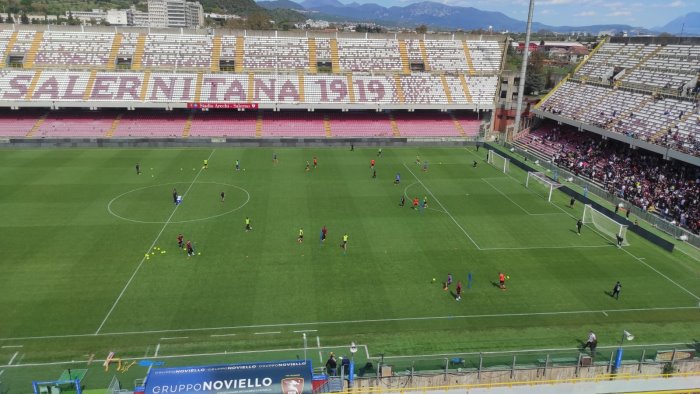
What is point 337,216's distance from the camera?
33.3m

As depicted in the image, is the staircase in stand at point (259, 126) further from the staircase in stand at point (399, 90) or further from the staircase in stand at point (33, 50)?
the staircase in stand at point (33, 50)

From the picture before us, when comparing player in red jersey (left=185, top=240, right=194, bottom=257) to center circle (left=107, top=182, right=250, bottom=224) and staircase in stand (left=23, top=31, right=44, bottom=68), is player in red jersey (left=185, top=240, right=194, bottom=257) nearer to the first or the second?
center circle (left=107, top=182, right=250, bottom=224)

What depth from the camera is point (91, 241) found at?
28.3 meters

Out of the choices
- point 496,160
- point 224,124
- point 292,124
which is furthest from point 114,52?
point 496,160

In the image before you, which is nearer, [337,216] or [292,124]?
[337,216]

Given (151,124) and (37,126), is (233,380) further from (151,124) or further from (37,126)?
(37,126)

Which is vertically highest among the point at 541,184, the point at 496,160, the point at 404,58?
the point at 404,58

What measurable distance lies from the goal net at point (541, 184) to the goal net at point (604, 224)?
4056 mm

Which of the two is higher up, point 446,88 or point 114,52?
point 114,52

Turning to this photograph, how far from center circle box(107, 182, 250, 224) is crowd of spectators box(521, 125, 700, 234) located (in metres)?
30.5

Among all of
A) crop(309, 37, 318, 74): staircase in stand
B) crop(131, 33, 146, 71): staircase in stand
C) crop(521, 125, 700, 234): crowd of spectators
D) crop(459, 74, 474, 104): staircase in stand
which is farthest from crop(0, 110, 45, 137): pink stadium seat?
crop(521, 125, 700, 234): crowd of spectators

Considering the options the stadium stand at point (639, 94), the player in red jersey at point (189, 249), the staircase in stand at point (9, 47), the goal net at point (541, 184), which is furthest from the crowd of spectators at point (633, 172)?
the staircase in stand at point (9, 47)

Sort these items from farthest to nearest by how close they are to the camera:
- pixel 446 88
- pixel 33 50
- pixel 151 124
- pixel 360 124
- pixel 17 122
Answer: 1. pixel 446 88
2. pixel 33 50
3. pixel 360 124
4. pixel 151 124
5. pixel 17 122

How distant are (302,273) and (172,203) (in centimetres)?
1482
